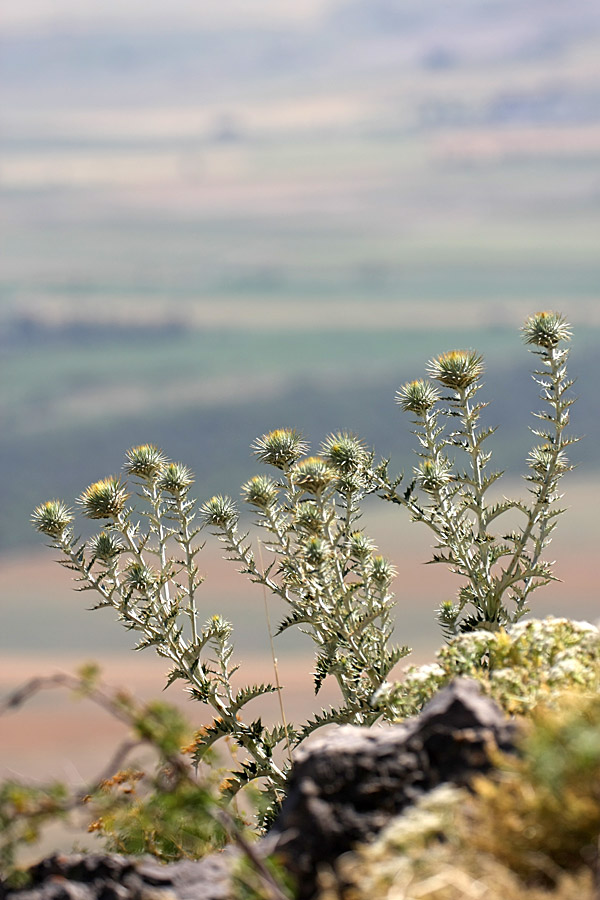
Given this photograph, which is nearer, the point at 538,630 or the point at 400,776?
the point at 400,776

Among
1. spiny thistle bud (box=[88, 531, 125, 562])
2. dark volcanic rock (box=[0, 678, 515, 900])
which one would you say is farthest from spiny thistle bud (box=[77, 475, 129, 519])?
dark volcanic rock (box=[0, 678, 515, 900])

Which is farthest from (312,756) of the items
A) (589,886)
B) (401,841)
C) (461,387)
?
(461,387)

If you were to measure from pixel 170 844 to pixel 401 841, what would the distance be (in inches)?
100

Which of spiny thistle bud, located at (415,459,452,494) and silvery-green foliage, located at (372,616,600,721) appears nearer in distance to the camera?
silvery-green foliage, located at (372,616,600,721)

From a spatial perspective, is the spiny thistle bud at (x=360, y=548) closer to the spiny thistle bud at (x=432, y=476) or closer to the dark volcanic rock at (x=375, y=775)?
the spiny thistle bud at (x=432, y=476)

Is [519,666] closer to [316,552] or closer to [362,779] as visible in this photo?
[362,779]

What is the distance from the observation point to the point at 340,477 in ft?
20.7

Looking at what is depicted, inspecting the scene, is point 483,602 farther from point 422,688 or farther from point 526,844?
point 526,844

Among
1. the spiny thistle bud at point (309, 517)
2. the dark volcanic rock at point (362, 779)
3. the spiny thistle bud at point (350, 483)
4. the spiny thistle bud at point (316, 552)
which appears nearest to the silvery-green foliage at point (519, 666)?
the dark volcanic rock at point (362, 779)

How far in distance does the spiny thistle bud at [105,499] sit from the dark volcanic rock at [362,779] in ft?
9.57

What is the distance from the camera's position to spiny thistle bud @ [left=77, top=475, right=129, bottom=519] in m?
6.43

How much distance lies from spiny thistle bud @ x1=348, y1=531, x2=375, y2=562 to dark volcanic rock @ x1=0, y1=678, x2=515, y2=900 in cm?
243

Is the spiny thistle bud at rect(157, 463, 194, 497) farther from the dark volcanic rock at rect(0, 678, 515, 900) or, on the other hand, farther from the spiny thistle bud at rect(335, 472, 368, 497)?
the dark volcanic rock at rect(0, 678, 515, 900)

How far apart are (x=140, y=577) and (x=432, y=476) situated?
1818mm
